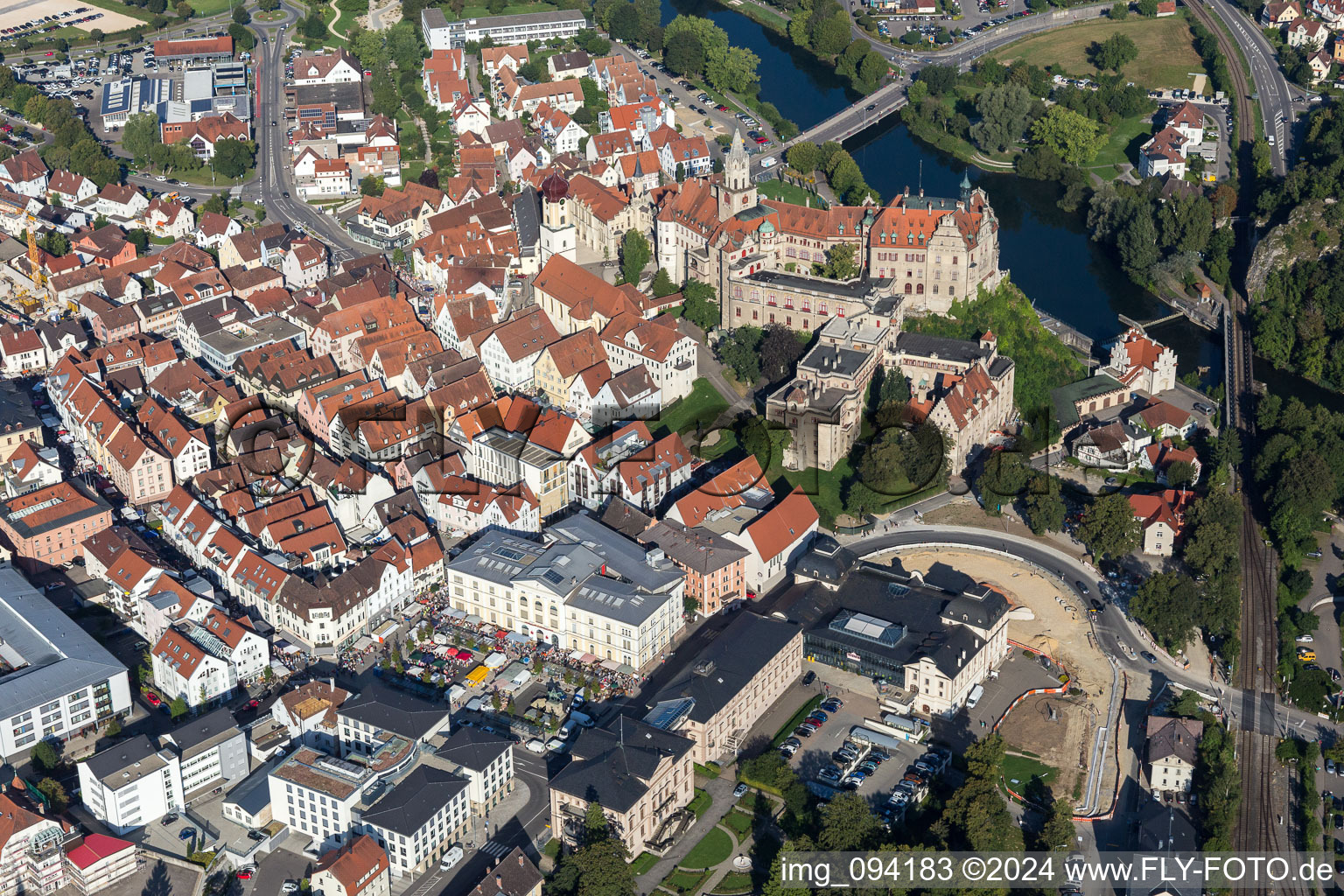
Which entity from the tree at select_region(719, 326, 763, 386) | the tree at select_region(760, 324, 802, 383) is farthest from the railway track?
the tree at select_region(719, 326, 763, 386)

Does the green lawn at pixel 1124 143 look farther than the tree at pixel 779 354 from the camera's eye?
Yes

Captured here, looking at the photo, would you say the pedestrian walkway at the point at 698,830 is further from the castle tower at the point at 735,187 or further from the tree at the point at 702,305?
the castle tower at the point at 735,187

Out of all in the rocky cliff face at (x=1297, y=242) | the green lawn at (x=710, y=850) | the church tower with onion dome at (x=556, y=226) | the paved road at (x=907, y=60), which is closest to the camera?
the green lawn at (x=710, y=850)

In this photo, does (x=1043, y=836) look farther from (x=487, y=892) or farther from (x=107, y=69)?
(x=107, y=69)

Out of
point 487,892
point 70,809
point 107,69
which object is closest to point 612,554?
point 487,892

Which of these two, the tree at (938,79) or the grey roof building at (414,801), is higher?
the tree at (938,79)

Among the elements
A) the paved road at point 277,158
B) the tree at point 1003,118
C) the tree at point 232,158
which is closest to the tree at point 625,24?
the paved road at point 277,158

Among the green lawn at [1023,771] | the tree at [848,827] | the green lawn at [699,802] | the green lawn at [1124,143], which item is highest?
the green lawn at [1124,143]

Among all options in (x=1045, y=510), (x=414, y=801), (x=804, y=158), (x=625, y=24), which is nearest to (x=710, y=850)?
(x=414, y=801)
